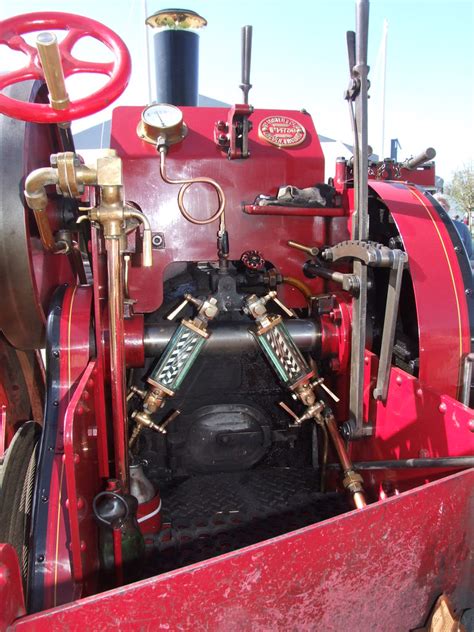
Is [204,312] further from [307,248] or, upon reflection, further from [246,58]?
[246,58]

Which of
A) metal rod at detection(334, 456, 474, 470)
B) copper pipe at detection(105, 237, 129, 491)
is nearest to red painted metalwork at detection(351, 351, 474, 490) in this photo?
metal rod at detection(334, 456, 474, 470)

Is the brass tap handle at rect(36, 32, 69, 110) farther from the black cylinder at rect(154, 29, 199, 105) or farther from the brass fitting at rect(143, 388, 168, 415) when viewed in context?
the black cylinder at rect(154, 29, 199, 105)

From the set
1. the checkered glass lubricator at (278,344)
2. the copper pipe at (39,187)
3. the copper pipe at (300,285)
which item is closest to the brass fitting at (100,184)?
the copper pipe at (39,187)

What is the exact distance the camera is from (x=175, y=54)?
10.8 feet

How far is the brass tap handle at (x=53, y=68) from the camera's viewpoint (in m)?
0.97

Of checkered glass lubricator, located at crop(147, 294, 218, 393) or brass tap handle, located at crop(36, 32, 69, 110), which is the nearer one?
brass tap handle, located at crop(36, 32, 69, 110)

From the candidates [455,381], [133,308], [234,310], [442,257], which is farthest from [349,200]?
[133,308]

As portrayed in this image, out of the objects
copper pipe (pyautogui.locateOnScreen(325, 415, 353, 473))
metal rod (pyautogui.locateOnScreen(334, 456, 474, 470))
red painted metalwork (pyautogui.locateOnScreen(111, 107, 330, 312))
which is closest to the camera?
metal rod (pyautogui.locateOnScreen(334, 456, 474, 470))

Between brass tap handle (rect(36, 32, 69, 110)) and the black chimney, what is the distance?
2.37m

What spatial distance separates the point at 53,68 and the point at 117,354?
2.18ft

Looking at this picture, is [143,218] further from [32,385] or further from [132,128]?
Result: [32,385]

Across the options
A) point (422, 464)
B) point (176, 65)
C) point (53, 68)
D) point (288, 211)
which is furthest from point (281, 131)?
point (176, 65)

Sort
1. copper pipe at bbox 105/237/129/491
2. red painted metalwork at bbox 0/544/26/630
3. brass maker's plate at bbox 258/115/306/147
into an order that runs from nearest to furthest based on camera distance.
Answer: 1. red painted metalwork at bbox 0/544/26/630
2. copper pipe at bbox 105/237/129/491
3. brass maker's plate at bbox 258/115/306/147

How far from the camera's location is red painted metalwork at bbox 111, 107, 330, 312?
5.99 ft
